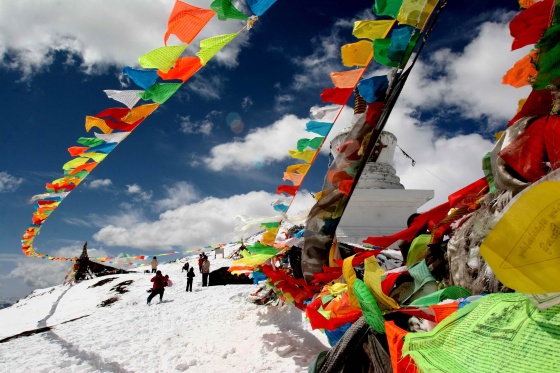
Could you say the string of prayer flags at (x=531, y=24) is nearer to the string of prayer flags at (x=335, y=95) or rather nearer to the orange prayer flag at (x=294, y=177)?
the string of prayer flags at (x=335, y=95)

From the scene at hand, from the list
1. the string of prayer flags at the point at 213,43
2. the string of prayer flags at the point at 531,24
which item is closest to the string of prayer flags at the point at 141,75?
the string of prayer flags at the point at 213,43

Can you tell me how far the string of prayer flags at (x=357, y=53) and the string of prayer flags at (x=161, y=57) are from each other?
1.58 m

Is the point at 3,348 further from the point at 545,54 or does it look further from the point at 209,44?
the point at 545,54

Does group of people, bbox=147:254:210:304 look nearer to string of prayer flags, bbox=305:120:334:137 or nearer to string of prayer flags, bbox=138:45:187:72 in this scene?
string of prayer flags, bbox=305:120:334:137

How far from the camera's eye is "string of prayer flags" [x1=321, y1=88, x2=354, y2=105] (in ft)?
12.5

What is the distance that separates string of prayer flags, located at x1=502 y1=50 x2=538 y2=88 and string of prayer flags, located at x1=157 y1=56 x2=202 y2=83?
2.49 m

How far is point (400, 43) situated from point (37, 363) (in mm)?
6525

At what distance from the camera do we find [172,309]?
9.77 m

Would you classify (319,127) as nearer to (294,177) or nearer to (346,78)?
(346,78)

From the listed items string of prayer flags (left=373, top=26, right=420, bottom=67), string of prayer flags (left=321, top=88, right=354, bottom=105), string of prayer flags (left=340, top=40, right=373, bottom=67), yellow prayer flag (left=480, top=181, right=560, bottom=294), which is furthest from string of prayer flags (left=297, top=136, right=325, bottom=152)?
yellow prayer flag (left=480, top=181, right=560, bottom=294)

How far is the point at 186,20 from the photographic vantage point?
2781 millimetres

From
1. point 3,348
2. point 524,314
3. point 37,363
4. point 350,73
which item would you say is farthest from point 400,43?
point 3,348

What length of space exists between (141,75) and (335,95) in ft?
6.73

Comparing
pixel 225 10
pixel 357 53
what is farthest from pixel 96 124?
pixel 357 53
